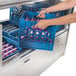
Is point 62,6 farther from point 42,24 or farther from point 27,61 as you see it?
point 27,61

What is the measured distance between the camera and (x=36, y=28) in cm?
146

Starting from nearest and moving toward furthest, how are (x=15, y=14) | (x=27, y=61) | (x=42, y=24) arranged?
(x=42, y=24)
(x=27, y=61)
(x=15, y=14)

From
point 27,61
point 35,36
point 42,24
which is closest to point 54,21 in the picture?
point 42,24

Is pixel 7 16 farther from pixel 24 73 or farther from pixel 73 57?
pixel 73 57

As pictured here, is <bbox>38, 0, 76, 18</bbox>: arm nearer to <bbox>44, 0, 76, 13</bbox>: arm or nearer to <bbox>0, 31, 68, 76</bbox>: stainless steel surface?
<bbox>44, 0, 76, 13</bbox>: arm

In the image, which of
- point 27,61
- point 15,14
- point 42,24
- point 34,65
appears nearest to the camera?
point 42,24

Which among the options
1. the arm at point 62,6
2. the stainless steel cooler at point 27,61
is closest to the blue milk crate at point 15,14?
the stainless steel cooler at point 27,61

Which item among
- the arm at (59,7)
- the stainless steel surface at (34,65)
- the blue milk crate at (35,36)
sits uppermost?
the arm at (59,7)

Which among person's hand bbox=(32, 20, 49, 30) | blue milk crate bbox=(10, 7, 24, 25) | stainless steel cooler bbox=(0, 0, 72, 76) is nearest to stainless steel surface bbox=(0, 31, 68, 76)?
stainless steel cooler bbox=(0, 0, 72, 76)

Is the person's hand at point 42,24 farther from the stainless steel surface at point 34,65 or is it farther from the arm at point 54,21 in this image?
the stainless steel surface at point 34,65

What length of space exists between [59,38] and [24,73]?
0.74 m

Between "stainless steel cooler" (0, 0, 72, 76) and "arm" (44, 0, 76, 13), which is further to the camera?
"arm" (44, 0, 76, 13)

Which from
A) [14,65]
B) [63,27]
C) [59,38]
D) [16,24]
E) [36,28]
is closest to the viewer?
[14,65]

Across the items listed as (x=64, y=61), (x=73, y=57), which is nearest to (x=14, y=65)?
(x=64, y=61)
